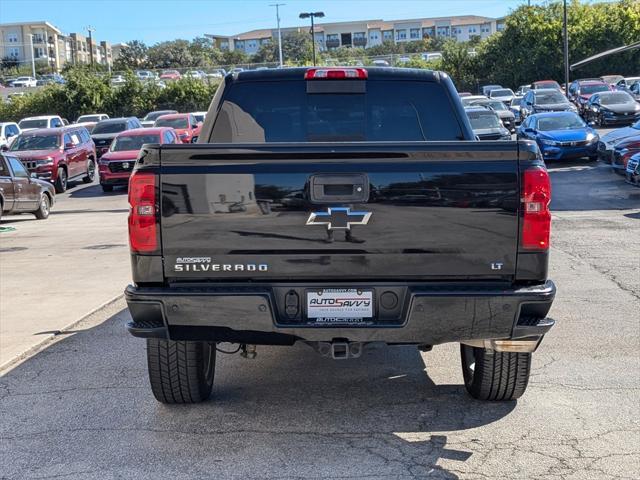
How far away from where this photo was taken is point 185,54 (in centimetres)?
11650

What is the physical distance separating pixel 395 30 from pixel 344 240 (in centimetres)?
17440

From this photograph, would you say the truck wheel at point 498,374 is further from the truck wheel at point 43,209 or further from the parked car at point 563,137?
the parked car at point 563,137

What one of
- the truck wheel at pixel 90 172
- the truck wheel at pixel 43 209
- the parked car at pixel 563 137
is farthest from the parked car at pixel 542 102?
the truck wheel at pixel 43 209

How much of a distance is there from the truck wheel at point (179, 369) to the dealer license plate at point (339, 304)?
3.21 ft

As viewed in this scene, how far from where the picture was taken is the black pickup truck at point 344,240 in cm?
480

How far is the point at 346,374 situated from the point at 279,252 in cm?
212

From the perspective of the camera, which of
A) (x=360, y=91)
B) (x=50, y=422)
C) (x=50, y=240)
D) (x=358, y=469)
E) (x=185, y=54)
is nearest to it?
(x=358, y=469)

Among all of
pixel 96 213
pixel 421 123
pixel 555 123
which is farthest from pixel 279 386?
pixel 555 123

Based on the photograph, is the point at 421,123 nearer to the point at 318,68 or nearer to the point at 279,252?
the point at 318,68

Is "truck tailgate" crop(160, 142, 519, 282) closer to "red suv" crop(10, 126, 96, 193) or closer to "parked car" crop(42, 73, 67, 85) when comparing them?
"red suv" crop(10, 126, 96, 193)

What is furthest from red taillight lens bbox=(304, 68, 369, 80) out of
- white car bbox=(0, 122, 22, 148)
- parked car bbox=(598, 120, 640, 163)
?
white car bbox=(0, 122, 22, 148)

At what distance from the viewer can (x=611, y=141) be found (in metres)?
24.0

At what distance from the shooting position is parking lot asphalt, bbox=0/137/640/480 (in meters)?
4.89

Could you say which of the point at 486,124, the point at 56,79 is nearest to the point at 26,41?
the point at 56,79
